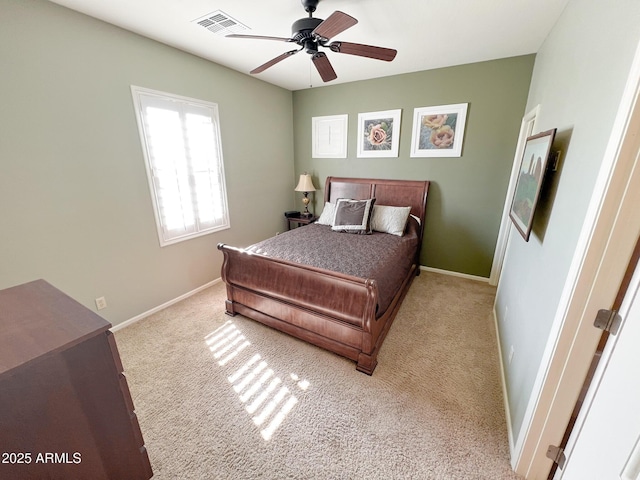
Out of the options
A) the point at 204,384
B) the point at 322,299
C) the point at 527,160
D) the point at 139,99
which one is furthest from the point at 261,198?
the point at 527,160

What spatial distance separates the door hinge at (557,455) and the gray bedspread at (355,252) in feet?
3.46

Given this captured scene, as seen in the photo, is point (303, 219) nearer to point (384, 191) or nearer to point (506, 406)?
point (384, 191)

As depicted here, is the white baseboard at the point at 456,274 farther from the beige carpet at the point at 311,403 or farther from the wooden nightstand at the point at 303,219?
the wooden nightstand at the point at 303,219

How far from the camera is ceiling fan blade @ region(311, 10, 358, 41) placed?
137 centimetres

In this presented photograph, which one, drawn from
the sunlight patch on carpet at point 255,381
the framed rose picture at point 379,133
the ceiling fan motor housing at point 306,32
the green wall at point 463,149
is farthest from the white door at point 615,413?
the framed rose picture at point 379,133

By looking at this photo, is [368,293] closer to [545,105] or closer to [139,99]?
[545,105]

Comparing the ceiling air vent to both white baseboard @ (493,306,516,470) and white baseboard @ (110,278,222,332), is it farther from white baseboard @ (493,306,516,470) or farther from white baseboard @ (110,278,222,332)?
white baseboard @ (493,306,516,470)

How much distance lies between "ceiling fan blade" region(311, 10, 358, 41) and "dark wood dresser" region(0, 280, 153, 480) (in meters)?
1.77

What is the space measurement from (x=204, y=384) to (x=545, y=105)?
10.8ft

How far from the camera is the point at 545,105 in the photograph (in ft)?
6.40

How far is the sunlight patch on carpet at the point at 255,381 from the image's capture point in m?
1.59

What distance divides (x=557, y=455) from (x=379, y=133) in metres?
3.45

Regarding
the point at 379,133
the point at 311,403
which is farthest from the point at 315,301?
the point at 379,133

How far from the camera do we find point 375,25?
2111mm
